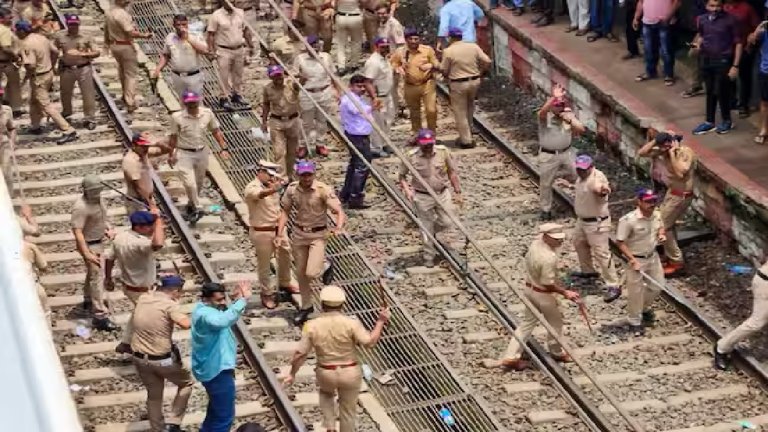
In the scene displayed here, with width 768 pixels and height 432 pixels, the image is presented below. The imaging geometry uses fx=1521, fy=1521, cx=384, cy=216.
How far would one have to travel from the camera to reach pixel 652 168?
18.2m

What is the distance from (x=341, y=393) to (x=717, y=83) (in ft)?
24.0

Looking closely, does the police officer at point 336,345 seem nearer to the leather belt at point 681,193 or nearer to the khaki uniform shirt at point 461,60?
the leather belt at point 681,193

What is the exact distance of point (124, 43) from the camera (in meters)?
19.5

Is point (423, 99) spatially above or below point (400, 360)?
above

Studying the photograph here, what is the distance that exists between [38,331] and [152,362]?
5.34 metres


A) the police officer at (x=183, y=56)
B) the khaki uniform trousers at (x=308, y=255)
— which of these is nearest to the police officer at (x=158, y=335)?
the khaki uniform trousers at (x=308, y=255)

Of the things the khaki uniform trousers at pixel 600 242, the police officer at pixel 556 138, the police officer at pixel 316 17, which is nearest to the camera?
the khaki uniform trousers at pixel 600 242

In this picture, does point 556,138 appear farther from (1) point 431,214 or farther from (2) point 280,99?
(2) point 280,99

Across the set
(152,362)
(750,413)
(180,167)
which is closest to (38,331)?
(152,362)

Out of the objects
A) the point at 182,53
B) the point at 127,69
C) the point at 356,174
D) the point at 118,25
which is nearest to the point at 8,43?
the point at 118,25

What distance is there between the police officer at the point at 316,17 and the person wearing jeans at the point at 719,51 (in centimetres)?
585

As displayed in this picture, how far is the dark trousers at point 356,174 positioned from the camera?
1766 cm

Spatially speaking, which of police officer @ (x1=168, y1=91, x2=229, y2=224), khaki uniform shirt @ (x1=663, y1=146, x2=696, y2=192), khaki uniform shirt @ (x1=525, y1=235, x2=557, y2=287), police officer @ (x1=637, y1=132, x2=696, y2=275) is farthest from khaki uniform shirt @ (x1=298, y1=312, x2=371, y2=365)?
khaki uniform shirt @ (x1=663, y1=146, x2=696, y2=192)

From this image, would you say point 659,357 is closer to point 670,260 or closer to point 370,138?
point 670,260
